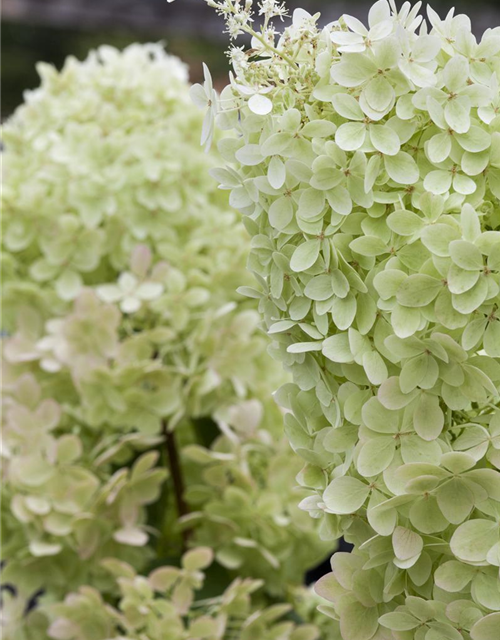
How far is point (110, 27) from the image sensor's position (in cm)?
491

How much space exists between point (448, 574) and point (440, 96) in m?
0.23

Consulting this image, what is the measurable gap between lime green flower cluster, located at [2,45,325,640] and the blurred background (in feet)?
10.6

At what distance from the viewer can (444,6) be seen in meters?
5.04

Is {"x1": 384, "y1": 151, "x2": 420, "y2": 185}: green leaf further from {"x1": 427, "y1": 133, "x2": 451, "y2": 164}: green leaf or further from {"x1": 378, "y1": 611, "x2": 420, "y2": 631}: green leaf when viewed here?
{"x1": 378, "y1": 611, "x2": 420, "y2": 631}: green leaf

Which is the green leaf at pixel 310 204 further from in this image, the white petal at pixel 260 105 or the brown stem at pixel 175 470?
the brown stem at pixel 175 470

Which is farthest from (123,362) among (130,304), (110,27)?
(110,27)

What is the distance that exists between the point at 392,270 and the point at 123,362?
1.50 ft

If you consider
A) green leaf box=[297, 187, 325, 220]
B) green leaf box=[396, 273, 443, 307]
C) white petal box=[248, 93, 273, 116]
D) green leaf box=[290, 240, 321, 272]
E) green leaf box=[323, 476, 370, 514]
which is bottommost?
green leaf box=[323, 476, 370, 514]

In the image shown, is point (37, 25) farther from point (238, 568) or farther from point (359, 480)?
point (359, 480)

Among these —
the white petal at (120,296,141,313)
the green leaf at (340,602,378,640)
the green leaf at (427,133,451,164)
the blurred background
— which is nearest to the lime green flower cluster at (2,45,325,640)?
the white petal at (120,296,141,313)

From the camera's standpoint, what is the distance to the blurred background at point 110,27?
436cm

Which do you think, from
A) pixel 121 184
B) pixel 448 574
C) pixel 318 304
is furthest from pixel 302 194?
pixel 121 184

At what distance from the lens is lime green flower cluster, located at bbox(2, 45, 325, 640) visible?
Result: 31.6 inches

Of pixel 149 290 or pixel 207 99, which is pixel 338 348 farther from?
pixel 149 290
